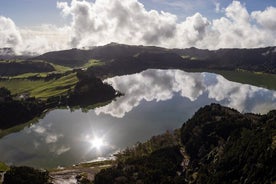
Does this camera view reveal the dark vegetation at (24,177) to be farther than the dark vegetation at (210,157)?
Yes

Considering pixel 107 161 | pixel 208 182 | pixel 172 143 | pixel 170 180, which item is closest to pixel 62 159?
pixel 107 161

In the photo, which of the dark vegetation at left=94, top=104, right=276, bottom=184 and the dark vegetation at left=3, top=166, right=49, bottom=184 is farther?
the dark vegetation at left=3, top=166, right=49, bottom=184

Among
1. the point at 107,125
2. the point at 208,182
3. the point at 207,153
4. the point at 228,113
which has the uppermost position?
the point at 107,125

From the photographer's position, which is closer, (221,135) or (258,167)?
(258,167)

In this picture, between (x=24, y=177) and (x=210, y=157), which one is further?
(x=210, y=157)

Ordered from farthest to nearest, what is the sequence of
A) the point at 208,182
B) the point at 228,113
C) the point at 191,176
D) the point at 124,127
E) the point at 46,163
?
the point at 124,127, the point at 228,113, the point at 46,163, the point at 191,176, the point at 208,182

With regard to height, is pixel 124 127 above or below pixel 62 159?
above

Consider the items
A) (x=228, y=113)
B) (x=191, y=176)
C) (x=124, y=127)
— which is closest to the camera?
(x=191, y=176)

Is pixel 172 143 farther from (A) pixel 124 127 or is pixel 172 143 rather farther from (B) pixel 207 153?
(A) pixel 124 127
